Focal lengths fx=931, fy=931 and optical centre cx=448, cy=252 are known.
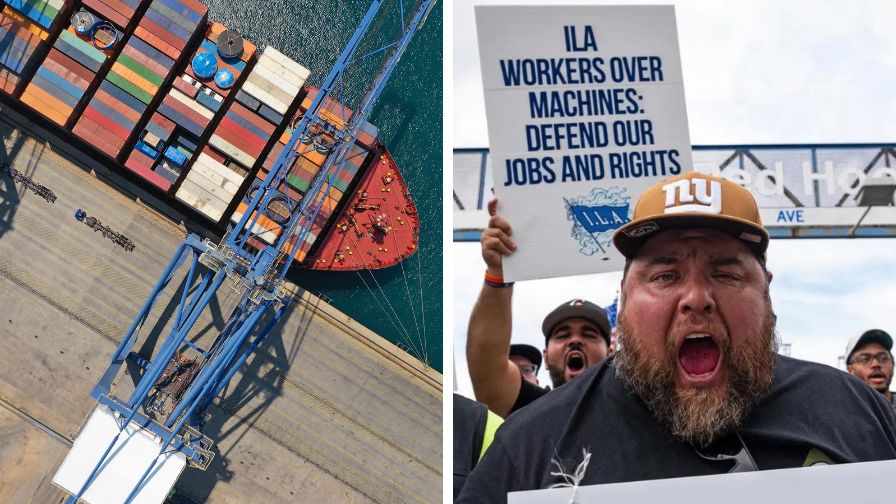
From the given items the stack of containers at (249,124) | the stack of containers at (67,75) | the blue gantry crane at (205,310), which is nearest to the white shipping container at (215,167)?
the stack of containers at (249,124)

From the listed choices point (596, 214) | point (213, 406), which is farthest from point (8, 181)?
point (596, 214)

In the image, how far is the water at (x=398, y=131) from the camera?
44.1m

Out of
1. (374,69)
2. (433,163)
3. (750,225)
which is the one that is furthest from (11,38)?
(750,225)

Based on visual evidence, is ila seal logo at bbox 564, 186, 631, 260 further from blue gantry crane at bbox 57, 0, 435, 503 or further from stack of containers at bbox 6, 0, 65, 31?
stack of containers at bbox 6, 0, 65, 31

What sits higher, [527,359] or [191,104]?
[191,104]

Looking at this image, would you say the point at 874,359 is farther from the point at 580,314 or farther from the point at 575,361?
the point at 575,361

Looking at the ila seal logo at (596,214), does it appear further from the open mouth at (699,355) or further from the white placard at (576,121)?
the open mouth at (699,355)

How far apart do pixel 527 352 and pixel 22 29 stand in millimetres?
39116

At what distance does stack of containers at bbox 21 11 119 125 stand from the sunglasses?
41455 mm

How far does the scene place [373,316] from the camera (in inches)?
1730

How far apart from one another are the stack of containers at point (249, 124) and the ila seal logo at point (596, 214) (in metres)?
37.3

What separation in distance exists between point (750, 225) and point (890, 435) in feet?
3.99

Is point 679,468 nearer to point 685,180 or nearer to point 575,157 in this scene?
point 685,180

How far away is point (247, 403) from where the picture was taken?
42344 mm
